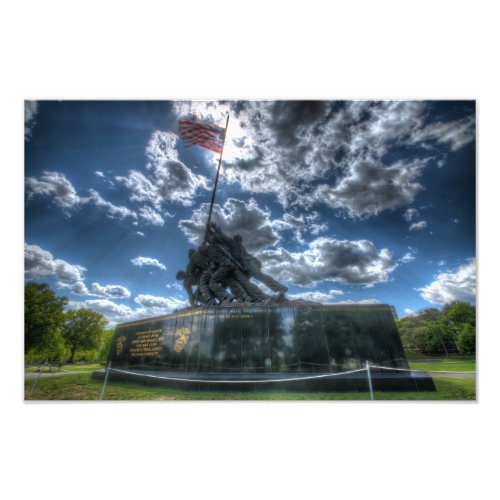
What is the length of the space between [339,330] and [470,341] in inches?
1069

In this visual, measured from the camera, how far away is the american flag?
Result: 10688mm

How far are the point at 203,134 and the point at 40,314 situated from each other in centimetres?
1533

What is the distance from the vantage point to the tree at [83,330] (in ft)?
102

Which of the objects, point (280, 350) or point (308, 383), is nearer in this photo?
point (308, 383)

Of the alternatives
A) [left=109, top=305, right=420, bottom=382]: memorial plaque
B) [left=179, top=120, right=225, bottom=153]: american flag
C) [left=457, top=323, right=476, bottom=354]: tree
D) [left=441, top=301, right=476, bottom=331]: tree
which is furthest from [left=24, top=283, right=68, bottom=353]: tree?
[left=441, top=301, right=476, bottom=331]: tree

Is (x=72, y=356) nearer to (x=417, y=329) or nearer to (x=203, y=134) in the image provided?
(x=203, y=134)

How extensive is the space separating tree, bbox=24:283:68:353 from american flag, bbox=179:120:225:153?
1349 cm

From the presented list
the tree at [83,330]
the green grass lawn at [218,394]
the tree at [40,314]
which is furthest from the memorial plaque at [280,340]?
the tree at [83,330]

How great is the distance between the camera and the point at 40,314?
1742 cm

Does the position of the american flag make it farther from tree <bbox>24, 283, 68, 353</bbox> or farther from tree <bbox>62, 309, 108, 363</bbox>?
tree <bbox>62, 309, 108, 363</bbox>

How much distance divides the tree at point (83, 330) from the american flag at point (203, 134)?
28.2 meters

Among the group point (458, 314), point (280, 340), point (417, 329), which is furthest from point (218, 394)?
point (417, 329)

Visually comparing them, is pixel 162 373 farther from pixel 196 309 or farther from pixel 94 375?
pixel 94 375
